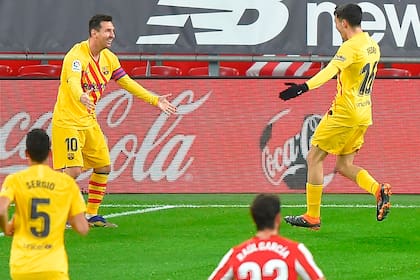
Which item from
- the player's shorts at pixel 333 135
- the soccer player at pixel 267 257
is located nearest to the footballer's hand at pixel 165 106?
the player's shorts at pixel 333 135

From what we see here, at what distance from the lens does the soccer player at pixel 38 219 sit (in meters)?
7.64

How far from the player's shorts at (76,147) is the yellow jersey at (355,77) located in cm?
253

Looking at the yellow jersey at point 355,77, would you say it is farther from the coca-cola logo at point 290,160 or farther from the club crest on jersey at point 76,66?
the coca-cola logo at point 290,160

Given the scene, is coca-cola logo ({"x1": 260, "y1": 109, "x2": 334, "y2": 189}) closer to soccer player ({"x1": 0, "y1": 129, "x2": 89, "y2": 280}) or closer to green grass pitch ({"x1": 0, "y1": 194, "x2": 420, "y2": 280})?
green grass pitch ({"x1": 0, "y1": 194, "x2": 420, "y2": 280})

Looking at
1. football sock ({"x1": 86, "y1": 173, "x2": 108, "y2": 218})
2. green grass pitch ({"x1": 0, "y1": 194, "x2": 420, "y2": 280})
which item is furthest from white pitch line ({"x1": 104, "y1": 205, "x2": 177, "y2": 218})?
football sock ({"x1": 86, "y1": 173, "x2": 108, "y2": 218})

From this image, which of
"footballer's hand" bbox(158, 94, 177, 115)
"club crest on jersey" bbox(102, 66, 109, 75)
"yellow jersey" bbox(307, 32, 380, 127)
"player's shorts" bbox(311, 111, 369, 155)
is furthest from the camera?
"club crest on jersey" bbox(102, 66, 109, 75)

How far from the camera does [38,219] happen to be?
7719 millimetres

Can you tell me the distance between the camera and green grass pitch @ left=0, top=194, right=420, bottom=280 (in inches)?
436

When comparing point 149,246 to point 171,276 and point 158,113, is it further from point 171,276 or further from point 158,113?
point 158,113

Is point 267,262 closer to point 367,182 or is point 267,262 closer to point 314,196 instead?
point 314,196

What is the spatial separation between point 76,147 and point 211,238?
1.71m

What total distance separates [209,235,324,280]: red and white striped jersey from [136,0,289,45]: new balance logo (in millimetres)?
10717

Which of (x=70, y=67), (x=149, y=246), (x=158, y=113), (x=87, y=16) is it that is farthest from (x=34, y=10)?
(x=149, y=246)

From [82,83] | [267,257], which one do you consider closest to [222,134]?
[82,83]
